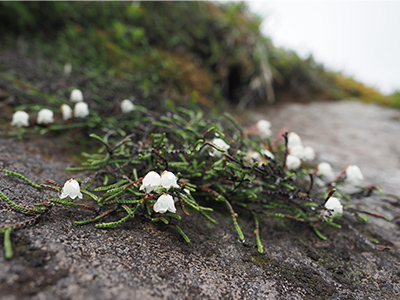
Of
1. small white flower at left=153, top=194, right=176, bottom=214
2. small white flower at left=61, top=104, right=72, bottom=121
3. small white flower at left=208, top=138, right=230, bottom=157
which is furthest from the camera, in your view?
small white flower at left=61, top=104, right=72, bottom=121

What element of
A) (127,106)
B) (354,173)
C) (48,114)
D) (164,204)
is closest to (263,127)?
(354,173)

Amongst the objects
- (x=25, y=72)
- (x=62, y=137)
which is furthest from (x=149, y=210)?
(x=25, y=72)

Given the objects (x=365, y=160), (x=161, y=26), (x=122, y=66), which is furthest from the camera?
(x=161, y=26)

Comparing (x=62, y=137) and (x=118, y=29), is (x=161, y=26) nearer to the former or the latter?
(x=118, y=29)

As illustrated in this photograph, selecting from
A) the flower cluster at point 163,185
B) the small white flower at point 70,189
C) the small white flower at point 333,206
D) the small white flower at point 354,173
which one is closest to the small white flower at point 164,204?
the flower cluster at point 163,185

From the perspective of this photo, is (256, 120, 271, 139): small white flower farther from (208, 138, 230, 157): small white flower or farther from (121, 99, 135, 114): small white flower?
(121, 99, 135, 114): small white flower

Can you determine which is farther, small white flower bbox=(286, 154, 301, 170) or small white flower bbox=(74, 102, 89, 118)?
small white flower bbox=(74, 102, 89, 118)

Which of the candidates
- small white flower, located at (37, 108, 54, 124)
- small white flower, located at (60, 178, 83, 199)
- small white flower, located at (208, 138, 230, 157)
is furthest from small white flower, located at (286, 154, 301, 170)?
small white flower, located at (37, 108, 54, 124)

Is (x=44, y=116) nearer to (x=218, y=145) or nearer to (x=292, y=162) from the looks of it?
(x=218, y=145)
